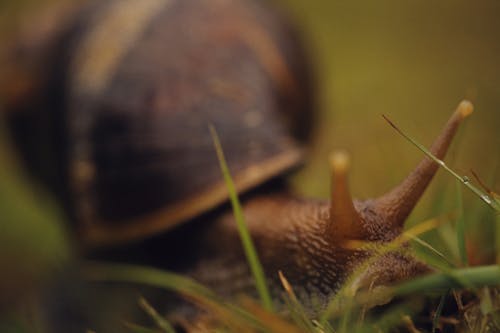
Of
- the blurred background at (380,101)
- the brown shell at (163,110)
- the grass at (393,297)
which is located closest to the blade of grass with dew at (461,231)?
the grass at (393,297)

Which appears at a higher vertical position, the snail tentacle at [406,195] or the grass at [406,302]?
the snail tentacle at [406,195]

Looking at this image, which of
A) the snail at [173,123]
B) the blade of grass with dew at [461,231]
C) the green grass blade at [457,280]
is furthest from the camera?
the snail at [173,123]

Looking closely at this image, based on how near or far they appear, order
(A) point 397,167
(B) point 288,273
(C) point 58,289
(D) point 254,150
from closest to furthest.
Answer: (B) point 288,273 < (A) point 397,167 < (D) point 254,150 < (C) point 58,289

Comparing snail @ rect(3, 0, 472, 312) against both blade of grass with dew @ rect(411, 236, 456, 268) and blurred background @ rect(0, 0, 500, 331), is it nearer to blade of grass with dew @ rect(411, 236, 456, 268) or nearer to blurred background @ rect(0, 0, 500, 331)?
blurred background @ rect(0, 0, 500, 331)

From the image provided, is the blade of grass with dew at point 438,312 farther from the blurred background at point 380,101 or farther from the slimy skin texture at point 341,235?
the blurred background at point 380,101

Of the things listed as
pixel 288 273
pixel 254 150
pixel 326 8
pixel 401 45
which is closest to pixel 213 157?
pixel 254 150

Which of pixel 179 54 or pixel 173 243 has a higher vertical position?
pixel 179 54

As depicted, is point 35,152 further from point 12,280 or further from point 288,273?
point 288,273
